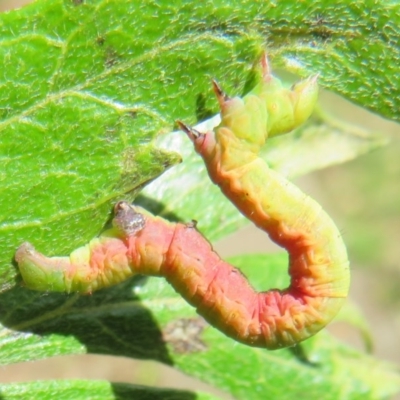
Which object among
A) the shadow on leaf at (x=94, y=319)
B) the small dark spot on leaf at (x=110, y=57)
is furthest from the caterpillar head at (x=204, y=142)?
the shadow on leaf at (x=94, y=319)

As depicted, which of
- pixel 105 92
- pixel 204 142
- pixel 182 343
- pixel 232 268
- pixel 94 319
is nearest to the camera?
pixel 105 92

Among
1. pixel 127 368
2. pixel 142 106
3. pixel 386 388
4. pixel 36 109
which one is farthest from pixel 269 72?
pixel 127 368

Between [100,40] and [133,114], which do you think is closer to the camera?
[100,40]

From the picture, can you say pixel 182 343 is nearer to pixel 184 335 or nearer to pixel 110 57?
pixel 184 335

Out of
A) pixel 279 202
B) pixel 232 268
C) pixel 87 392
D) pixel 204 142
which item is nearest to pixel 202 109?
pixel 204 142

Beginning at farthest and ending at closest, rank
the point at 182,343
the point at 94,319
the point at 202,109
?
the point at 182,343
the point at 94,319
the point at 202,109
